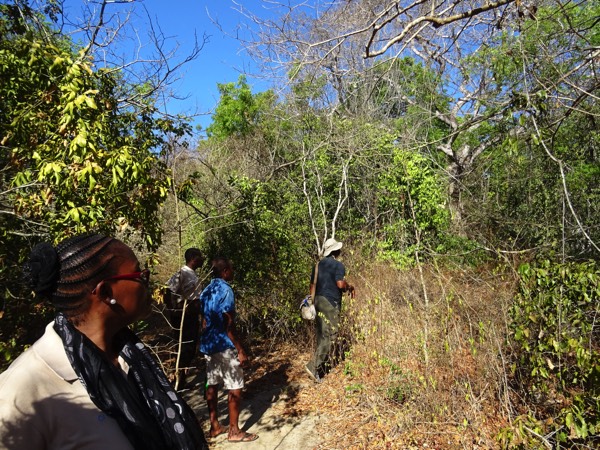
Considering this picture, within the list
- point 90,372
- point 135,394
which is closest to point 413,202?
point 135,394

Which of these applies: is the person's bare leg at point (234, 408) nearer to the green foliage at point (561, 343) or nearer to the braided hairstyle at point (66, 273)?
the green foliage at point (561, 343)

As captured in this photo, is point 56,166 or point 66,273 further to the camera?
point 56,166

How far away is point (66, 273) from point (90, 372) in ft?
1.15

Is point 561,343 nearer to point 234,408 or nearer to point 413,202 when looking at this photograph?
point 234,408

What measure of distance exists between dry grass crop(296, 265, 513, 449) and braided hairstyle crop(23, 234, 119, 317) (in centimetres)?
327

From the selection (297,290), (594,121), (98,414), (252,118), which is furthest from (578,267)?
(252,118)

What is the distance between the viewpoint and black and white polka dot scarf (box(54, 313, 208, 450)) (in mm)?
1361

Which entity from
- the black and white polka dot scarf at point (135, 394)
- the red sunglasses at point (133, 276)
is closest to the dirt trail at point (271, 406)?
the black and white polka dot scarf at point (135, 394)

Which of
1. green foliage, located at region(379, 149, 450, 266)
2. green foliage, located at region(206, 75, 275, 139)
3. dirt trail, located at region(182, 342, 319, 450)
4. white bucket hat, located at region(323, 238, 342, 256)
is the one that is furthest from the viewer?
green foliage, located at region(206, 75, 275, 139)

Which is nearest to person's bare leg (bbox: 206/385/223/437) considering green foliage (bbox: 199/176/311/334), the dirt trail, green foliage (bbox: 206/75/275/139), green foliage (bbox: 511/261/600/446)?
the dirt trail

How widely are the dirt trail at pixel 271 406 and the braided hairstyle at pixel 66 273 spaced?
374cm

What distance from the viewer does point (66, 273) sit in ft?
5.05

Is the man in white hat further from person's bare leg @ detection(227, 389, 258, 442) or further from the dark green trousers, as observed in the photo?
person's bare leg @ detection(227, 389, 258, 442)

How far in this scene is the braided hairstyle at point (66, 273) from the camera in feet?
4.97
